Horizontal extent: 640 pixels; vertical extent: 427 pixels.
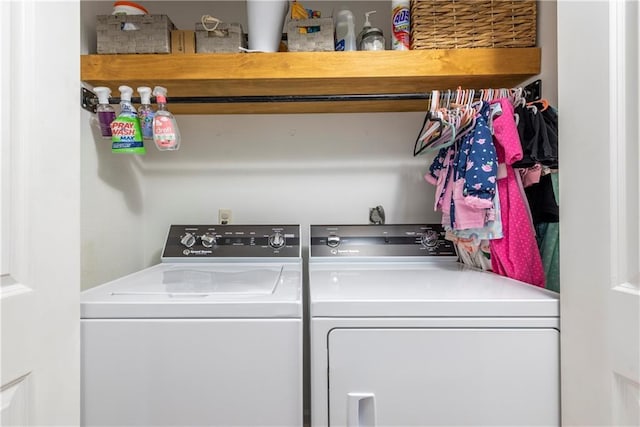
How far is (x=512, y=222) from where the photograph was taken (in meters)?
1.18

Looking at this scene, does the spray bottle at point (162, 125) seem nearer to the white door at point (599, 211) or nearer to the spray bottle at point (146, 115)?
the spray bottle at point (146, 115)

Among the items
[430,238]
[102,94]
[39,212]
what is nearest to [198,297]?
[39,212]

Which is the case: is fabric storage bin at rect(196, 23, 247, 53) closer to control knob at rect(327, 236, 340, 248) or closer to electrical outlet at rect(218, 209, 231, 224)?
electrical outlet at rect(218, 209, 231, 224)

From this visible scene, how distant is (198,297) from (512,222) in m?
1.10

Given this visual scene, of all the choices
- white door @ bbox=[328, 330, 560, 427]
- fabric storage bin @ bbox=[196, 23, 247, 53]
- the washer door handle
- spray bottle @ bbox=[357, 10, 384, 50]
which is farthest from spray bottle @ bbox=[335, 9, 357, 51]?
the washer door handle

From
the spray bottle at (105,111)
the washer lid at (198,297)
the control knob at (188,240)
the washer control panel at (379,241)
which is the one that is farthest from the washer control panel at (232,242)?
the spray bottle at (105,111)

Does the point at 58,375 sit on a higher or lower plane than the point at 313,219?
lower

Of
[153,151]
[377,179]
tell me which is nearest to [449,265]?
[377,179]

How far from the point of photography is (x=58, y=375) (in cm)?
75

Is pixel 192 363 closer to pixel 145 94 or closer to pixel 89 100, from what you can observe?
pixel 145 94

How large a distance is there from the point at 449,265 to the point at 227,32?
1.41m

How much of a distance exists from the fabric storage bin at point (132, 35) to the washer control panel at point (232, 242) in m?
0.81

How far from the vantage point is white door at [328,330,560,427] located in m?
0.87

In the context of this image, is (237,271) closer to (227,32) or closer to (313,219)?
(313,219)
